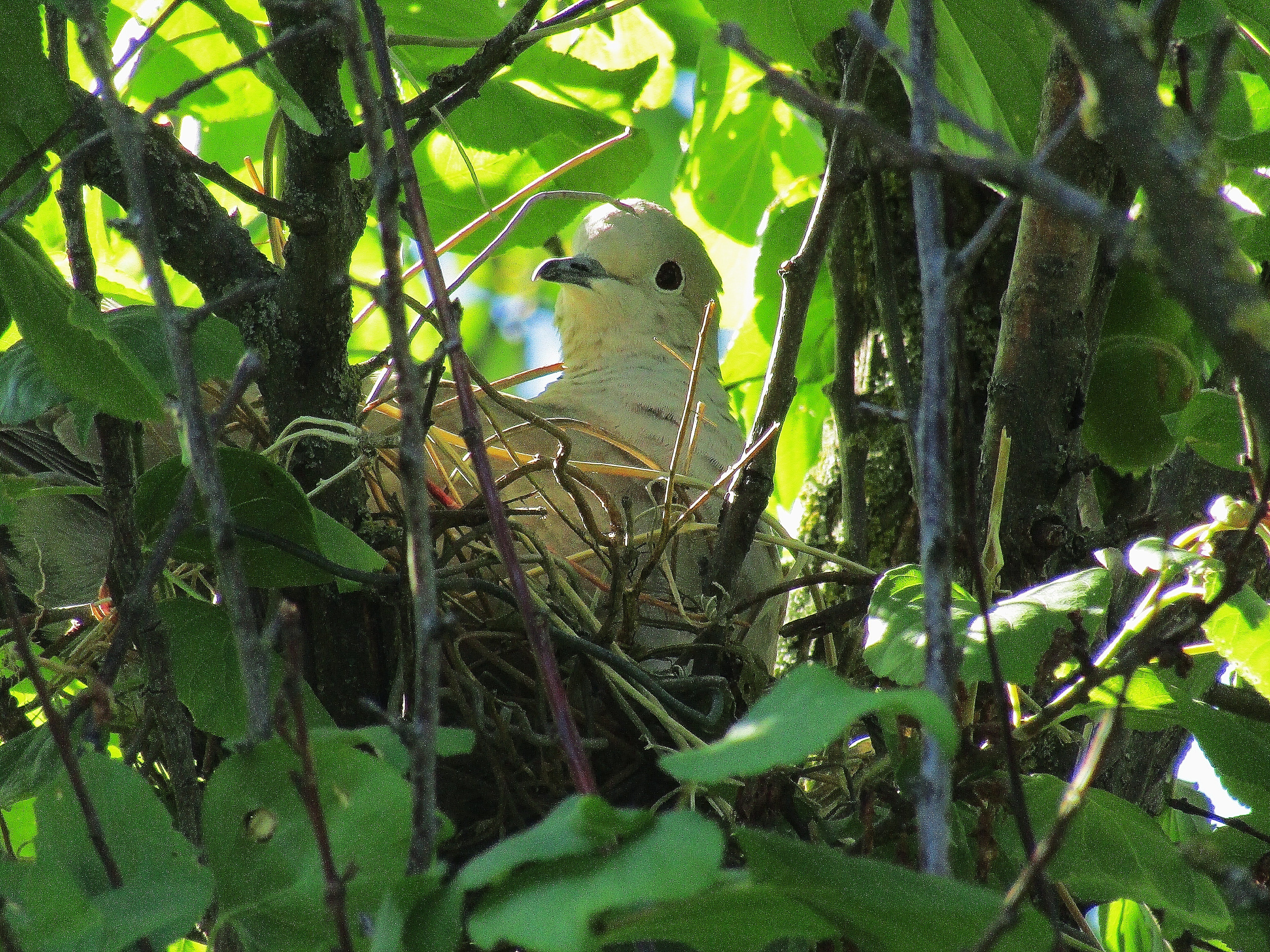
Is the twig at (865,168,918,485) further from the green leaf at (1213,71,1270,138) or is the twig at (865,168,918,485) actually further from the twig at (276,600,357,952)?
the twig at (276,600,357,952)

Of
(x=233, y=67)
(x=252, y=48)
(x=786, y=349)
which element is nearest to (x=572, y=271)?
(x=786, y=349)

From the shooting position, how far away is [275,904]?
31.8 inches

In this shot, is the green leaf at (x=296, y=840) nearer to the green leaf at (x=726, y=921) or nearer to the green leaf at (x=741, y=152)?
the green leaf at (x=726, y=921)

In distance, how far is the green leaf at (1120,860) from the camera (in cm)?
110

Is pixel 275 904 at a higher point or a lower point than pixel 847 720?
lower

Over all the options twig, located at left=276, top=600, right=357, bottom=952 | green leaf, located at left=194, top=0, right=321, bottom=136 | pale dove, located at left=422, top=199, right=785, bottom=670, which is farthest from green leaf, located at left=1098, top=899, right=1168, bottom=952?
green leaf, located at left=194, top=0, right=321, bottom=136

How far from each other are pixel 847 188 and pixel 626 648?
629 mm

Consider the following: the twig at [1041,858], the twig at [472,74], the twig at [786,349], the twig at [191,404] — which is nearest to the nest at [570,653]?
the twig at [786,349]

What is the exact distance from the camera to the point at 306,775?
683mm

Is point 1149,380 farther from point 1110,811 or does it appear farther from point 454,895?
point 454,895

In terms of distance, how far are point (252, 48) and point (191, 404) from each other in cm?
47

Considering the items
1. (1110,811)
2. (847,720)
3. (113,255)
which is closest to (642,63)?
(113,255)

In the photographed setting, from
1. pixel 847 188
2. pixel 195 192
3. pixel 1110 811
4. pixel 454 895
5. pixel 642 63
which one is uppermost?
pixel 642 63

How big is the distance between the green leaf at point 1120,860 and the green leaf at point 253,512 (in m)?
0.65
